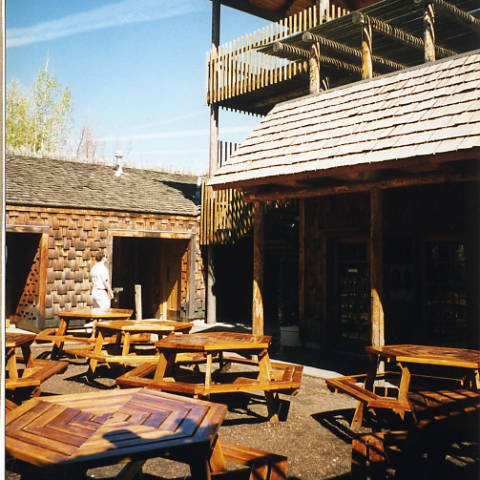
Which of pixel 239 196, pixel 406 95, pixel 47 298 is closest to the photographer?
pixel 406 95

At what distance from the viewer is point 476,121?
17.1ft

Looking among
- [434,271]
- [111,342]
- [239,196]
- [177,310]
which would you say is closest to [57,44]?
[111,342]

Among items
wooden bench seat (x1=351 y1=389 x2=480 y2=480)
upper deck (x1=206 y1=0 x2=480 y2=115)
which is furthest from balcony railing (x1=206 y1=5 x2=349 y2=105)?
wooden bench seat (x1=351 y1=389 x2=480 y2=480)

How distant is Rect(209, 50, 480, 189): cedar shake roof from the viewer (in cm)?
552

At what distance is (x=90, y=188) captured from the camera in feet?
41.3

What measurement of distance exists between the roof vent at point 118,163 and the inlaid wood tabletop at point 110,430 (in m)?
12.2

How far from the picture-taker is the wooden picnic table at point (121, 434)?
216 centimetres

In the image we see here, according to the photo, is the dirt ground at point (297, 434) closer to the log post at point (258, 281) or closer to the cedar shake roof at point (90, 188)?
the log post at point (258, 281)

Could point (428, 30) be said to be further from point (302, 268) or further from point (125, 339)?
point (125, 339)

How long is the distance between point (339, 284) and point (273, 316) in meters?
6.07

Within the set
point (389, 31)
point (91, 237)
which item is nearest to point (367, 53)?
point (389, 31)

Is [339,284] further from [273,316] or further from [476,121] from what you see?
[273,316]

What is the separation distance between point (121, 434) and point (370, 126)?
17.8 feet

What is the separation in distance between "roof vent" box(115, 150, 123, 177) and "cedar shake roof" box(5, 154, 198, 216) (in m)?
0.15
